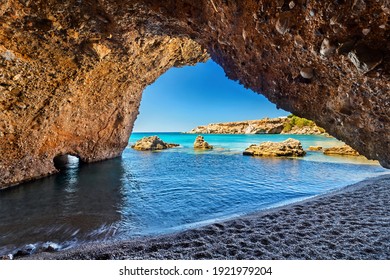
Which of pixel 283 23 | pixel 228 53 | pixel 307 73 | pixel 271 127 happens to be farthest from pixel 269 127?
pixel 283 23

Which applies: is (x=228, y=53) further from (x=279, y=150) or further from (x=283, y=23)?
(x=279, y=150)

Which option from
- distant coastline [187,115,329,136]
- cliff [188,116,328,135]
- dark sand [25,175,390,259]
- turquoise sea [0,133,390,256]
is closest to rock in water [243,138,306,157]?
turquoise sea [0,133,390,256]

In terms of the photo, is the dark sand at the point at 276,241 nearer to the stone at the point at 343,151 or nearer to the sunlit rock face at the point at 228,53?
the sunlit rock face at the point at 228,53

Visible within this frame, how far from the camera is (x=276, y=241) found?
402cm

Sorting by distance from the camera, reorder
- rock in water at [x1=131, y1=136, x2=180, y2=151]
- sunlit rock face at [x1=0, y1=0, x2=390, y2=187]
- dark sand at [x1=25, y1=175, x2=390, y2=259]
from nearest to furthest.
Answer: sunlit rock face at [x1=0, y1=0, x2=390, y2=187] → dark sand at [x1=25, y1=175, x2=390, y2=259] → rock in water at [x1=131, y1=136, x2=180, y2=151]

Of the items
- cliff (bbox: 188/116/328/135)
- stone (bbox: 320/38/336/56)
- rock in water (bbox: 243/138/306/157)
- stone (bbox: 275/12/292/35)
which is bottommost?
rock in water (bbox: 243/138/306/157)

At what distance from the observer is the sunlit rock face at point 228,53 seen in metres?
2.21

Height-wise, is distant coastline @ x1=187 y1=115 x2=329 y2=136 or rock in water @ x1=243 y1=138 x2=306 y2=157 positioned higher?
distant coastline @ x1=187 y1=115 x2=329 y2=136

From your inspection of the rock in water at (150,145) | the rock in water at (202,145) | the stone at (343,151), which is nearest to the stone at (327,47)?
the stone at (343,151)

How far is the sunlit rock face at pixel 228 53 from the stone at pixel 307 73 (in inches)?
0.5

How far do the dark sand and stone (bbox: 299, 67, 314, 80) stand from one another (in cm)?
272

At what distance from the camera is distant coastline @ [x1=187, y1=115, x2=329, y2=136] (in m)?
72.2

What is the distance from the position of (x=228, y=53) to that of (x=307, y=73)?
161cm

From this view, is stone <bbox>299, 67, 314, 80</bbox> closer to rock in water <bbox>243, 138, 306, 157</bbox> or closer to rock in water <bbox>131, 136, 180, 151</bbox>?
rock in water <bbox>243, 138, 306, 157</bbox>
